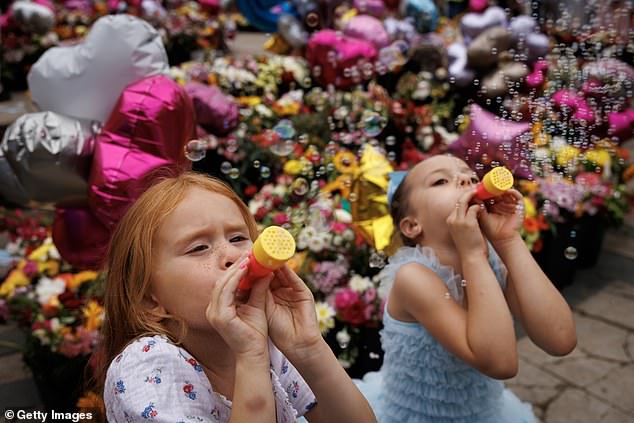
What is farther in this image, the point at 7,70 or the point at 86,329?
the point at 7,70

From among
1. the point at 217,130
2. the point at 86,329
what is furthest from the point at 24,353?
the point at 217,130

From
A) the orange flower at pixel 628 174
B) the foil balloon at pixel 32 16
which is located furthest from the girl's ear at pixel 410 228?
the foil balloon at pixel 32 16

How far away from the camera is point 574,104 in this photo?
1.39m

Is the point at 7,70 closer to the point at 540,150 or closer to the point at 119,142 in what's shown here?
the point at 119,142

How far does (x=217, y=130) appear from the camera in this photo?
9.55 ft

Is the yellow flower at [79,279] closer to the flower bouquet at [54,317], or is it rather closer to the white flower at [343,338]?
the flower bouquet at [54,317]

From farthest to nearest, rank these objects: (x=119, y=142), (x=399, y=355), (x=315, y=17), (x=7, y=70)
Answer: (x=7, y=70)
(x=315, y=17)
(x=119, y=142)
(x=399, y=355)

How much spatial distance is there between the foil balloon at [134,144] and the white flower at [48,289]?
781 millimetres

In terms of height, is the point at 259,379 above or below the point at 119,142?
above

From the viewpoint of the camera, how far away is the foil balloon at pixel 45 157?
172 centimetres

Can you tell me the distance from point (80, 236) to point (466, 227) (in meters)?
1.32

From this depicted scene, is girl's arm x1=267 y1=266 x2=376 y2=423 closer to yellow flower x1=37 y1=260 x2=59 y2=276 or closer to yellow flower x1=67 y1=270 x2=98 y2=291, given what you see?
yellow flower x1=67 y1=270 x2=98 y2=291

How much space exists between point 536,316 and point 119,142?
49.3 inches

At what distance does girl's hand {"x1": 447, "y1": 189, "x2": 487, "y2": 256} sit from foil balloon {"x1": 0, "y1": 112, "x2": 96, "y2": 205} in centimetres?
114
